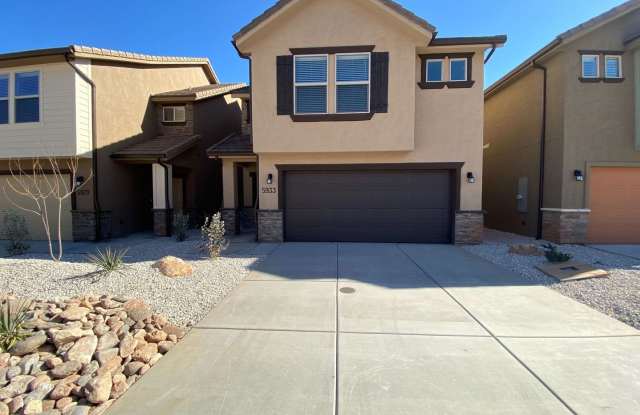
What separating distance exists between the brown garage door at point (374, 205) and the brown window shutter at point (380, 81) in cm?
200

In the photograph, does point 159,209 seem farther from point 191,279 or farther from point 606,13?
point 606,13

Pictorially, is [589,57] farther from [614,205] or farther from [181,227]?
[181,227]

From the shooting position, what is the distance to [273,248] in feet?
27.9

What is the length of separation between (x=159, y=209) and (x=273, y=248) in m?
5.10

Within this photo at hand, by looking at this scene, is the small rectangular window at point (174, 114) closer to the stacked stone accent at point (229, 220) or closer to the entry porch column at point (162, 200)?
the entry porch column at point (162, 200)

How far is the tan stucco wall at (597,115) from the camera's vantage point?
28.8ft

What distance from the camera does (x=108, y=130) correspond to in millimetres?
10055

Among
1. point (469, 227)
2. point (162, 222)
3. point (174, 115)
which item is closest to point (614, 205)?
point (469, 227)

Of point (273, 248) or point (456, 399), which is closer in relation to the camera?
point (456, 399)

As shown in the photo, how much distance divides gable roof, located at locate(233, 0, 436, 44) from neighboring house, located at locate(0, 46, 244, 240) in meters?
4.88

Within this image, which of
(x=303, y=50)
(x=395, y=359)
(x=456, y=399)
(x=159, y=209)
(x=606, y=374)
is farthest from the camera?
(x=159, y=209)

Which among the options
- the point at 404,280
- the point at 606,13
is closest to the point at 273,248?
the point at 404,280

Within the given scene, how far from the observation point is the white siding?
356 inches

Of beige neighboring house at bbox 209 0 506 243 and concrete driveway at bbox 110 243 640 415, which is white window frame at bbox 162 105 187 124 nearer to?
beige neighboring house at bbox 209 0 506 243
